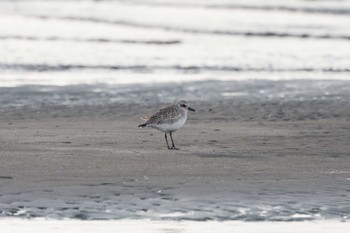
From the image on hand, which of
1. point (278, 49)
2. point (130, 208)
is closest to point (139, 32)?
point (278, 49)

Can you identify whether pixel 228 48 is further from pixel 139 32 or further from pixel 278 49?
pixel 139 32

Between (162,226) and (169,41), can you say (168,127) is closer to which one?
(162,226)

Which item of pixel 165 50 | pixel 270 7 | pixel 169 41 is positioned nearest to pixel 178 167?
pixel 165 50

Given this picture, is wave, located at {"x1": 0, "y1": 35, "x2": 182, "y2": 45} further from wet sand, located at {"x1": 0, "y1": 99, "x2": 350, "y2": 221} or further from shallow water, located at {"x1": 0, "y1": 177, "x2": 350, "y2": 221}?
shallow water, located at {"x1": 0, "y1": 177, "x2": 350, "y2": 221}

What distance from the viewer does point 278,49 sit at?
27.5m

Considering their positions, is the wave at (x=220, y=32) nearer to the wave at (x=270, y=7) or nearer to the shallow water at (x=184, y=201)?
the wave at (x=270, y=7)

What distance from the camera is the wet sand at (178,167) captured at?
10492 mm

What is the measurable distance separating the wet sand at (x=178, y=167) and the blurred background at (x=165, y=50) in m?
2.61

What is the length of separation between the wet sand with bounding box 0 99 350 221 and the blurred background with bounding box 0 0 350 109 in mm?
A: 2610

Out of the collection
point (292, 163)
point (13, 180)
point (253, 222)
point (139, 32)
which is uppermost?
point (139, 32)

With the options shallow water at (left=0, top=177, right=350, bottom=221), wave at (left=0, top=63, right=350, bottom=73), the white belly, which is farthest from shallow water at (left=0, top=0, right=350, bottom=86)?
shallow water at (left=0, top=177, right=350, bottom=221)

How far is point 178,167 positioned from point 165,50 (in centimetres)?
1490

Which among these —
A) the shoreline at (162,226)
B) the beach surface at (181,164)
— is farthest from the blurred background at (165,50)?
the shoreline at (162,226)

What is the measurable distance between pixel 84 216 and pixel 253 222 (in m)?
1.45
